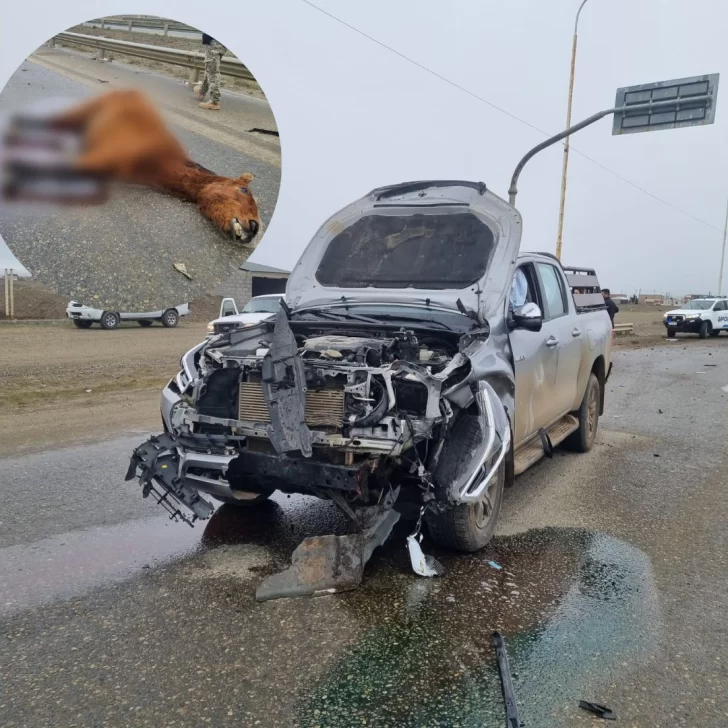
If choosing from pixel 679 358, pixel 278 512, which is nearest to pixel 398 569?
pixel 278 512

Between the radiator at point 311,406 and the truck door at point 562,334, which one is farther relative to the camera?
the truck door at point 562,334

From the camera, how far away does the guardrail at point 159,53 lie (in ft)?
16.5

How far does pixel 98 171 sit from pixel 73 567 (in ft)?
8.21

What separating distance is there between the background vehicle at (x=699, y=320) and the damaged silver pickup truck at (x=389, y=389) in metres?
23.8

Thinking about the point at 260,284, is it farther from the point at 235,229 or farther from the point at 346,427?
the point at 346,427

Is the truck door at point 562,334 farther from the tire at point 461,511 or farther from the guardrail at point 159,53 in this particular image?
the guardrail at point 159,53

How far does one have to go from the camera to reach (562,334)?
6.02 metres

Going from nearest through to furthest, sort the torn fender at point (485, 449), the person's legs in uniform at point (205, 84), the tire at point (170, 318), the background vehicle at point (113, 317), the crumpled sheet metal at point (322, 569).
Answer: the crumpled sheet metal at point (322, 569) < the torn fender at point (485, 449) < the person's legs in uniform at point (205, 84) < the background vehicle at point (113, 317) < the tire at point (170, 318)

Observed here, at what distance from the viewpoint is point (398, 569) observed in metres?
4.11

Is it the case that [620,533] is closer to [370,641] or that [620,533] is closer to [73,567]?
[370,641]

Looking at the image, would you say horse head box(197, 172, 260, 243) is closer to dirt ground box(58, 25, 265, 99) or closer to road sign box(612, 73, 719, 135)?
dirt ground box(58, 25, 265, 99)

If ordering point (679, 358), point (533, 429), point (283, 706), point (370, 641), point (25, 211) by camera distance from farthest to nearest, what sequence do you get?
point (679, 358)
point (533, 429)
point (25, 211)
point (370, 641)
point (283, 706)

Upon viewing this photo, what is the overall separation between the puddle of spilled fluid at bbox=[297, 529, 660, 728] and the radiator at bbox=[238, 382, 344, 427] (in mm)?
1009

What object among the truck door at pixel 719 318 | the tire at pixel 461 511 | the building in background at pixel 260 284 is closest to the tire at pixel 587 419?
the tire at pixel 461 511
